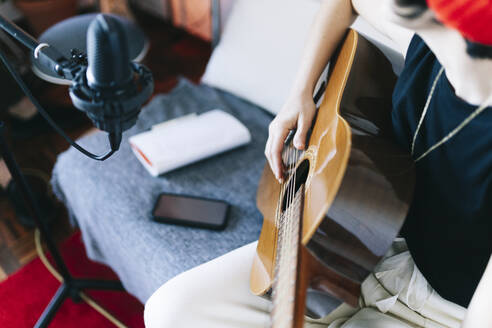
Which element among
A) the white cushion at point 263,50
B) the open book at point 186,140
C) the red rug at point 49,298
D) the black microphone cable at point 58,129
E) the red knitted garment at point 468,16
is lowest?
the red rug at point 49,298

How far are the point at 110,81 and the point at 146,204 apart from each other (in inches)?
26.7

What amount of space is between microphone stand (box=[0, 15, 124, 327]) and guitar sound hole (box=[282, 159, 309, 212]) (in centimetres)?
46

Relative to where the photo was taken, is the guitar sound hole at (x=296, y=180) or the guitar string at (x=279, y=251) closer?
the guitar string at (x=279, y=251)

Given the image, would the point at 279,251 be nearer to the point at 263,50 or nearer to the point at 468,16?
the point at 468,16

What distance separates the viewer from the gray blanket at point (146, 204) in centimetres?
98

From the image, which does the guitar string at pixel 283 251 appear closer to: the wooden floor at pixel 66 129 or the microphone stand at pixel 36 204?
the microphone stand at pixel 36 204

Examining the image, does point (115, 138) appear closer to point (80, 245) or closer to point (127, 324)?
point (127, 324)

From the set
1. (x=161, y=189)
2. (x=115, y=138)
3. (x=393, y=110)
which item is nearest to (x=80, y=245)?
(x=161, y=189)

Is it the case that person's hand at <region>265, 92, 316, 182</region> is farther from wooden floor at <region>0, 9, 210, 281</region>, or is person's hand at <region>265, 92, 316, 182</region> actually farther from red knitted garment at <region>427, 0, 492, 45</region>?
wooden floor at <region>0, 9, 210, 281</region>

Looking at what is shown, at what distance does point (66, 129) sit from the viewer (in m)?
1.82

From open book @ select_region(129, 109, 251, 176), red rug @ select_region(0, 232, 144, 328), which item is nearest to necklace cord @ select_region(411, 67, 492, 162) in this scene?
open book @ select_region(129, 109, 251, 176)

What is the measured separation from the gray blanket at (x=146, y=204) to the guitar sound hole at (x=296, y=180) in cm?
23

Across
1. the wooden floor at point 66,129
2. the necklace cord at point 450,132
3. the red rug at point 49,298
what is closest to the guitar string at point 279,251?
the necklace cord at point 450,132

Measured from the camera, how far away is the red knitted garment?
46cm
